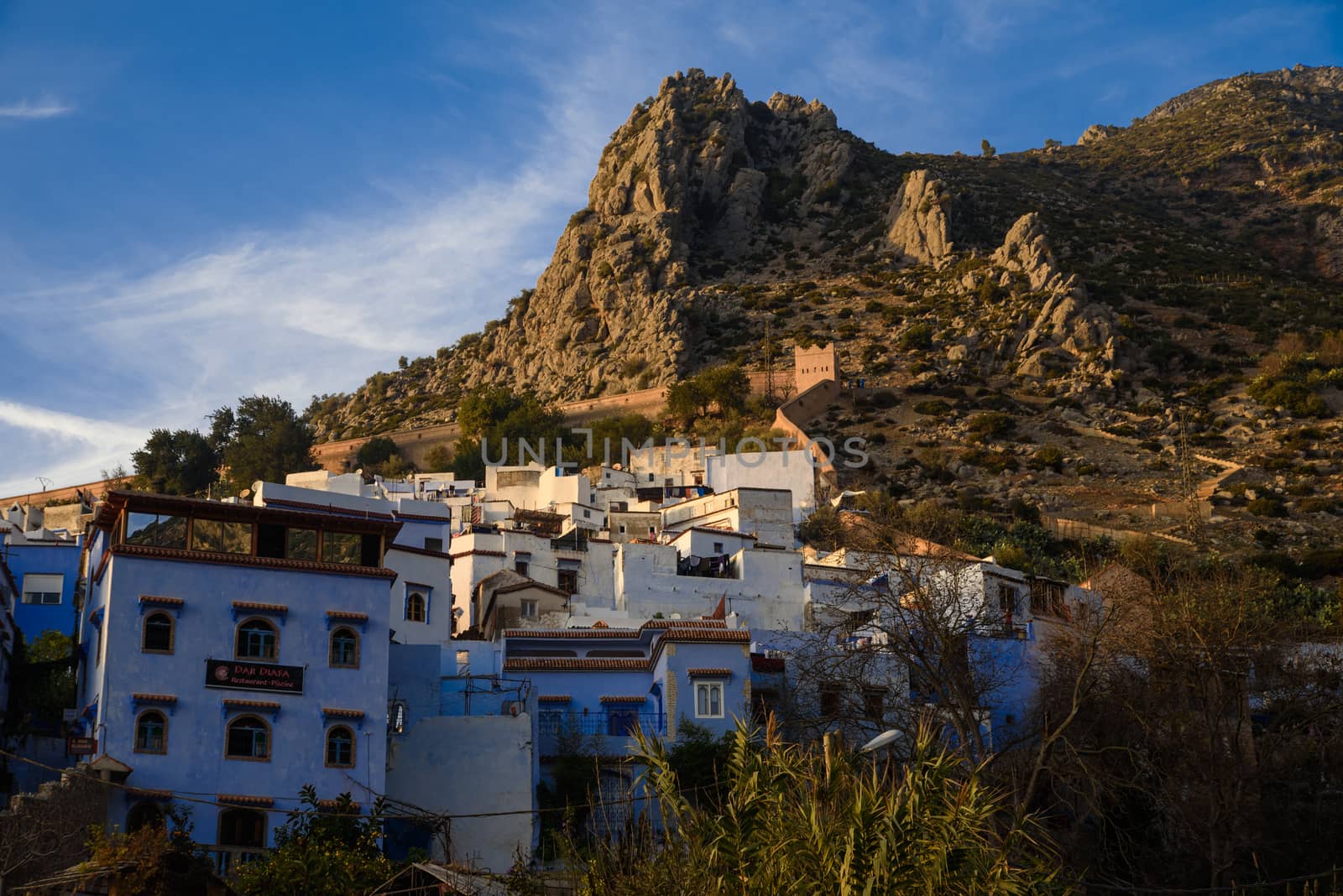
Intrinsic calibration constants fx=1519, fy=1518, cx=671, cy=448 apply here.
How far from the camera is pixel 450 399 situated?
11938 cm

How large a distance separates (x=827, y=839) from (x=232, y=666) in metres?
17.6

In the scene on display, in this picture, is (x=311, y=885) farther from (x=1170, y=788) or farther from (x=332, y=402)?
(x=332, y=402)

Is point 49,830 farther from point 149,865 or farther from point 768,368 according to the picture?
point 768,368

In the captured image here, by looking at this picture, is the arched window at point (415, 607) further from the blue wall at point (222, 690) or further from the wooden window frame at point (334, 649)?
the wooden window frame at point (334, 649)

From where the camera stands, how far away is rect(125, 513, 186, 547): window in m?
32.0

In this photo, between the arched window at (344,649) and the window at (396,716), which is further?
the window at (396,716)

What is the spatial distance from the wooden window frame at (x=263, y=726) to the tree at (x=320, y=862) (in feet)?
5.27

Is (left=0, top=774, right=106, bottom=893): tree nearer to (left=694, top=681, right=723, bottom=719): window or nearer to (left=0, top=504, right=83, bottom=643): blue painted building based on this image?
(left=694, top=681, right=723, bottom=719): window

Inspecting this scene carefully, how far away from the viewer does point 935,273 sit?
118750mm

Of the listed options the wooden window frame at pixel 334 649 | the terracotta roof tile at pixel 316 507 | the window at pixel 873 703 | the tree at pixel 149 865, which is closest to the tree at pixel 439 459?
the terracotta roof tile at pixel 316 507

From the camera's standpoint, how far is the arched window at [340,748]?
30.5m

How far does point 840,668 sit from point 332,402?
3932 inches

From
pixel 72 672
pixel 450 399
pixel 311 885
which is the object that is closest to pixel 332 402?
pixel 450 399

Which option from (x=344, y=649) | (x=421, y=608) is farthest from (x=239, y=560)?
(x=421, y=608)
